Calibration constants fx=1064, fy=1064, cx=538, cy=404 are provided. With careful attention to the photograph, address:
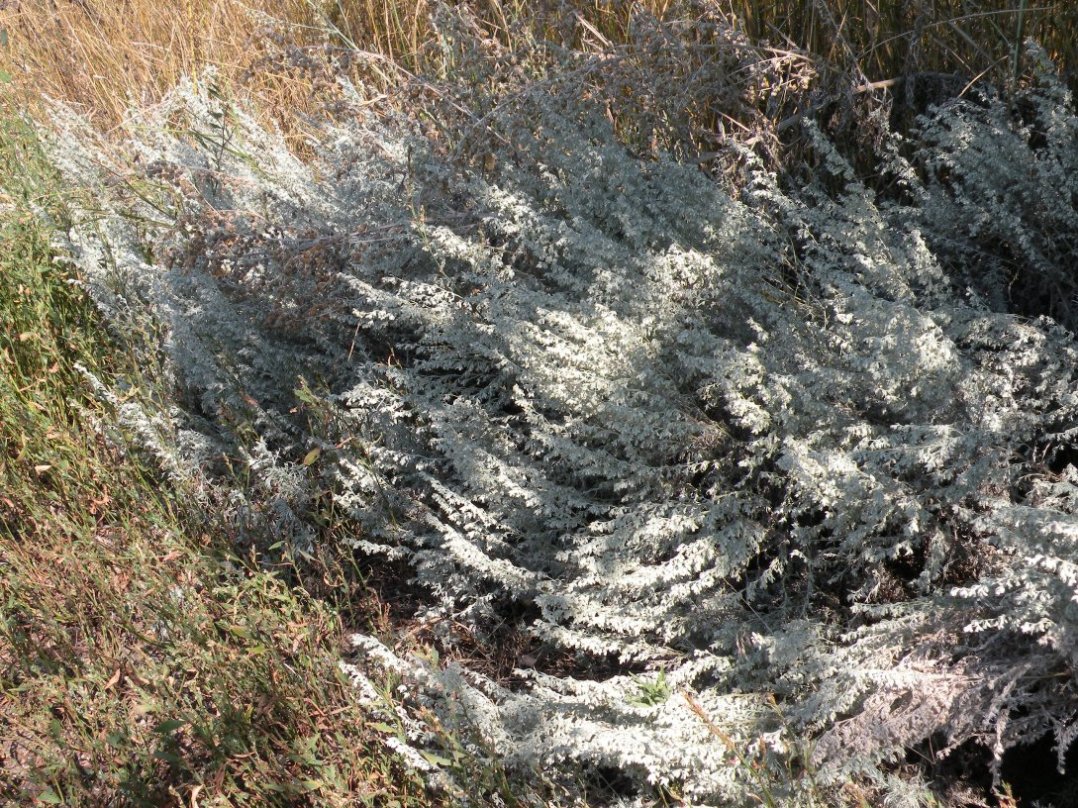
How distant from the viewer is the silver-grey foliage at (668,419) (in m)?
1.94

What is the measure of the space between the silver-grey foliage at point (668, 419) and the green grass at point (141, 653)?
18 cm

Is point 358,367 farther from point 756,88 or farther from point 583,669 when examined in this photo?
point 756,88

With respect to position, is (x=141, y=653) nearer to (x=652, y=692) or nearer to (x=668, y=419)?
(x=652, y=692)

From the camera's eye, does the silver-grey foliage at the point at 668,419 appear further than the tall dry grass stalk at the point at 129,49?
No

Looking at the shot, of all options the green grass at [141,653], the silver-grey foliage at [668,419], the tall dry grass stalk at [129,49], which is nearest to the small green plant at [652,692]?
the silver-grey foliage at [668,419]

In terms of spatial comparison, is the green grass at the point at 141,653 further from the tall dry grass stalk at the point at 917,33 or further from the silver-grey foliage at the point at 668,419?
the tall dry grass stalk at the point at 917,33

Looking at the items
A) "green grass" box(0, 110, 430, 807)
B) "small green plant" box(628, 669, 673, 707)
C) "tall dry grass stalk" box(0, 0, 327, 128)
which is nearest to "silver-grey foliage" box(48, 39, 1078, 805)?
"small green plant" box(628, 669, 673, 707)

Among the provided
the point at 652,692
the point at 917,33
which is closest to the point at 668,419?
the point at 652,692

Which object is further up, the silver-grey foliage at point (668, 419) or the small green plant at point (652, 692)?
the silver-grey foliage at point (668, 419)

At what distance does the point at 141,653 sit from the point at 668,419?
1.34 metres

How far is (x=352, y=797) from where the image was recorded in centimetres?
210

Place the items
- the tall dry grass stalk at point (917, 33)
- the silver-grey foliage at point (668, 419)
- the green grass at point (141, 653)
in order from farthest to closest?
the tall dry grass stalk at point (917, 33), the green grass at point (141, 653), the silver-grey foliage at point (668, 419)

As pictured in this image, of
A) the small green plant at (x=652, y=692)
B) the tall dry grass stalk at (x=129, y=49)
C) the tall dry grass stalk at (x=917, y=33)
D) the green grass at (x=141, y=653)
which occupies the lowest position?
the small green plant at (x=652, y=692)

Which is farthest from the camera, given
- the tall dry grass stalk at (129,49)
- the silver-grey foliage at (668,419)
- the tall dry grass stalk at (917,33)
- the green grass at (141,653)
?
the tall dry grass stalk at (129,49)
